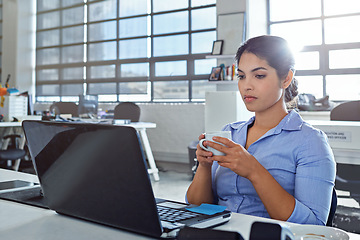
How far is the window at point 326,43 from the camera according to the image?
491 centimetres

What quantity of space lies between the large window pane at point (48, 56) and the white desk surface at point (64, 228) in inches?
293

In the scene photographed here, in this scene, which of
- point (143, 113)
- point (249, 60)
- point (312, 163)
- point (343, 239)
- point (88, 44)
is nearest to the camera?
point (343, 239)

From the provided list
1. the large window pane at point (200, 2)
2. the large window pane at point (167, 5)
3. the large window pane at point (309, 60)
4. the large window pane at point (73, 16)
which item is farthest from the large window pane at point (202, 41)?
the large window pane at point (73, 16)

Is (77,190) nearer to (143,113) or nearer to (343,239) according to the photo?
(343,239)

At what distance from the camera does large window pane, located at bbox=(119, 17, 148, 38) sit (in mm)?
6660

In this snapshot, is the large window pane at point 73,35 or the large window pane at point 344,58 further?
the large window pane at point 73,35

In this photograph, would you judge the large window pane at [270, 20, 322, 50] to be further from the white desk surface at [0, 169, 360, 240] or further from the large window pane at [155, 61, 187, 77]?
the white desk surface at [0, 169, 360, 240]

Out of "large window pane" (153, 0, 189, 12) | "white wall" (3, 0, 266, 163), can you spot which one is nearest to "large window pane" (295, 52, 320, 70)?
"white wall" (3, 0, 266, 163)

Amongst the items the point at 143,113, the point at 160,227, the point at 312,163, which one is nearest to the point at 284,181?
the point at 312,163

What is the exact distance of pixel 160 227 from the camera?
2.31 ft

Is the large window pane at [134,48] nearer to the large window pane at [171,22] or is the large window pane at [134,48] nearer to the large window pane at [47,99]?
the large window pane at [171,22]

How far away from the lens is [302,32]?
5320 millimetres

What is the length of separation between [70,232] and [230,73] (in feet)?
15.0

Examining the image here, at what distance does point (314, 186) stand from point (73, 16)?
7.44m
